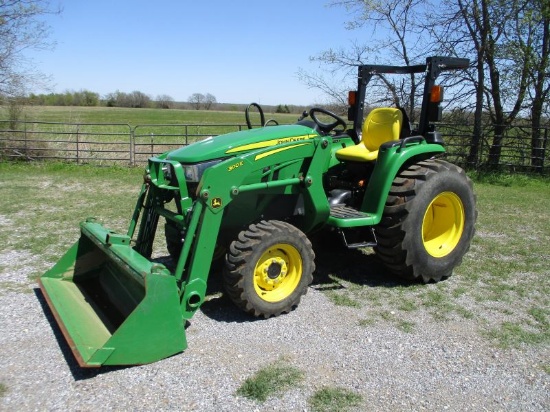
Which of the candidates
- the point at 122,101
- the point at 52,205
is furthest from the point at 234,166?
the point at 122,101

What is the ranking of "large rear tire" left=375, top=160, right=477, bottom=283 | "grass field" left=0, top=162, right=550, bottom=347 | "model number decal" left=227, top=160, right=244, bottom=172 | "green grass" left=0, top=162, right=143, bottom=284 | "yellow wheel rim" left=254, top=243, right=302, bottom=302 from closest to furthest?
"model number decal" left=227, top=160, right=244, bottom=172 → "yellow wheel rim" left=254, top=243, right=302, bottom=302 → "grass field" left=0, top=162, right=550, bottom=347 → "large rear tire" left=375, top=160, right=477, bottom=283 → "green grass" left=0, top=162, right=143, bottom=284

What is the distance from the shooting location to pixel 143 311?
329 centimetres

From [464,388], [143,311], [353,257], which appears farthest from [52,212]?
[464,388]

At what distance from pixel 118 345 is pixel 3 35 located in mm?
14120

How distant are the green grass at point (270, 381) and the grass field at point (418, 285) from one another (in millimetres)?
1018

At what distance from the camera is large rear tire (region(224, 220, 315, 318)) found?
153 inches

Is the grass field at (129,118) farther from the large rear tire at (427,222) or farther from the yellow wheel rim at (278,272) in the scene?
the yellow wheel rim at (278,272)

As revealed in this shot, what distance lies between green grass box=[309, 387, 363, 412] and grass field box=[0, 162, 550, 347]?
1.08 m

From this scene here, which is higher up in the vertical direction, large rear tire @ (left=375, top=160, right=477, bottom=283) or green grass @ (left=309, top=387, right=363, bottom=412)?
large rear tire @ (left=375, top=160, right=477, bottom=283)

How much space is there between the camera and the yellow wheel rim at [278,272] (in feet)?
13.4

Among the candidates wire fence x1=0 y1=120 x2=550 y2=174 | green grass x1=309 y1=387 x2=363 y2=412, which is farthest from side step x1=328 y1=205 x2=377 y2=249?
wire fence x1=0 y1=120 x2=550 y2=174

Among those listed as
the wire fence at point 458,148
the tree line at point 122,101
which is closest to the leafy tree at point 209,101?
the tree line at point 122,101

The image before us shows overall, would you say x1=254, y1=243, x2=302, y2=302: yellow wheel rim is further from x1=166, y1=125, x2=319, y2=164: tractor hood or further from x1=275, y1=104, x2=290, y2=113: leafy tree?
x1=275, y1=104, x2=290, y2=113: leafy tree

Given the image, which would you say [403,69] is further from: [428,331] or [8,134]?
[8,134]
